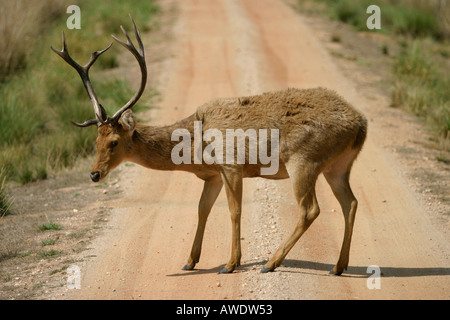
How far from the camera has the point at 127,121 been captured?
27.7 ft

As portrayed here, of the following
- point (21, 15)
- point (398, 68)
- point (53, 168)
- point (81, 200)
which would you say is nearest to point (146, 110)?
point (53, 168)

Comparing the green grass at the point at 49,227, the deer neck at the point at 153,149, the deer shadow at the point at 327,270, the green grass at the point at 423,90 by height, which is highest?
the deer neck at the point at 153,149

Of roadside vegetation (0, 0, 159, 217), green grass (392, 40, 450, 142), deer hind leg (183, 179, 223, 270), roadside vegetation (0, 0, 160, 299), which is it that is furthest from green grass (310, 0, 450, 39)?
deer hind leg (183, 179, 223, 270)

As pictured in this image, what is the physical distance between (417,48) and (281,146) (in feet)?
41.6

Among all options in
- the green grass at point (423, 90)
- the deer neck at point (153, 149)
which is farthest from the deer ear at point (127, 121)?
the green grass at point (423, 90)

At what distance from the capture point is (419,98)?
1656 centimetres

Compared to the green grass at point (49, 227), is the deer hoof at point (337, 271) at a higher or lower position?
higher

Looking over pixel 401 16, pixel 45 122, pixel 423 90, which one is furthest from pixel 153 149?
pixel 401 16

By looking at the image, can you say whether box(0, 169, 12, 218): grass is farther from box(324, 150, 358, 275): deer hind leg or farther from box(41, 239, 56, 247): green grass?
box(324, 150, 358, 275): deer hind leg

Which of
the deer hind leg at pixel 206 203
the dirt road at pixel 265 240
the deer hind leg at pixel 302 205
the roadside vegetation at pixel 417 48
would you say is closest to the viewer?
the dirt road at pixel 265 240

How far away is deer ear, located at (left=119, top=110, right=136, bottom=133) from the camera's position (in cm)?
838

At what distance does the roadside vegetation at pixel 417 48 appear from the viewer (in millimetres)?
16328

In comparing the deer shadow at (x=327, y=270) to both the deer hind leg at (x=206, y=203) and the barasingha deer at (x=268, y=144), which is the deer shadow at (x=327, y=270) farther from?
the deer hind leg at (x=206, y=203)

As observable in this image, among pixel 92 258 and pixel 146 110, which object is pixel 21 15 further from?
pixel 92 258
